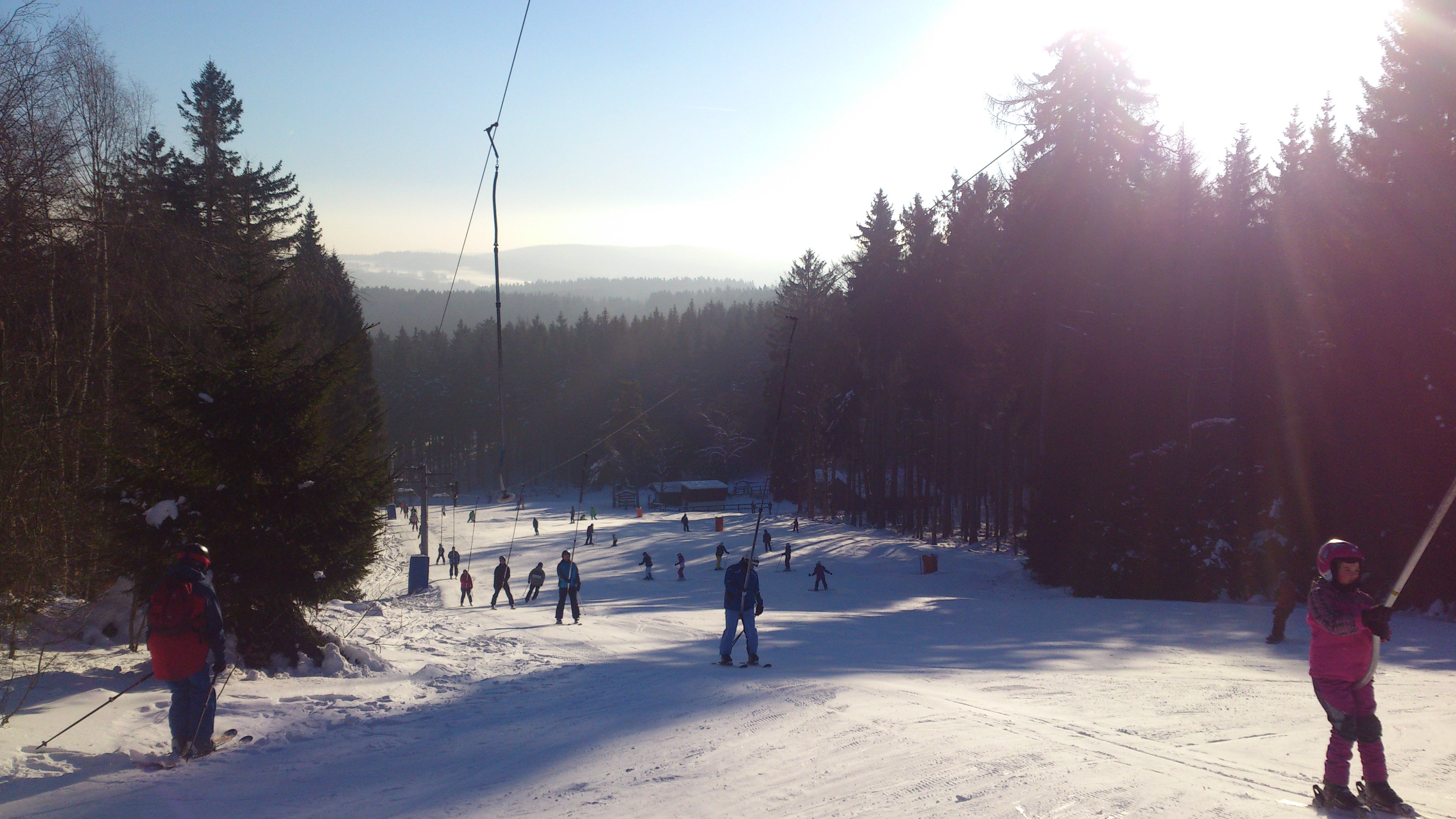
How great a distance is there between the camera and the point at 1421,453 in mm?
18891

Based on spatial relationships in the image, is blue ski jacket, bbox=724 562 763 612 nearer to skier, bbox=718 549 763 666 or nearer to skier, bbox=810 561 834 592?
skier, bbox=718 549 763 666

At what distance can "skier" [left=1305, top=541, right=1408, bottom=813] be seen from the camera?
4.94 m

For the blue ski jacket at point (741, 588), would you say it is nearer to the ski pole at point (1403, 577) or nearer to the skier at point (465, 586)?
the ski pole at point (1403, 577)

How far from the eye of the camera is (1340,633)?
16.9 ft

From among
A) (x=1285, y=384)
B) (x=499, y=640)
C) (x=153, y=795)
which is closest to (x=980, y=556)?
(x=1285, y=384)

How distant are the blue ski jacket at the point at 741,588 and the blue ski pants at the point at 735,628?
6 cm

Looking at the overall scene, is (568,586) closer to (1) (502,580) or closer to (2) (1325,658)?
(1) (502,580)

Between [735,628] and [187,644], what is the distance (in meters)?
6.51

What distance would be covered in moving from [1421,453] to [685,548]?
111 feet

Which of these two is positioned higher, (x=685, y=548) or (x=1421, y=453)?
(x=1421, y=453)

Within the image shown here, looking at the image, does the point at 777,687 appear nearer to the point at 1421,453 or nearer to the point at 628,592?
the point at 1421,453

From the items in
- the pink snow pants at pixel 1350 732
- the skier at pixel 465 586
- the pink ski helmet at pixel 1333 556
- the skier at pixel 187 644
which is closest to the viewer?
the pink snow pants at pixel 1350 732

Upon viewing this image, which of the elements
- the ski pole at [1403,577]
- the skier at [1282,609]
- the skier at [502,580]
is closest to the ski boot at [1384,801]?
the ski pole at [1403,577]

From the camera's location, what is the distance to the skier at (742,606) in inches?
419
